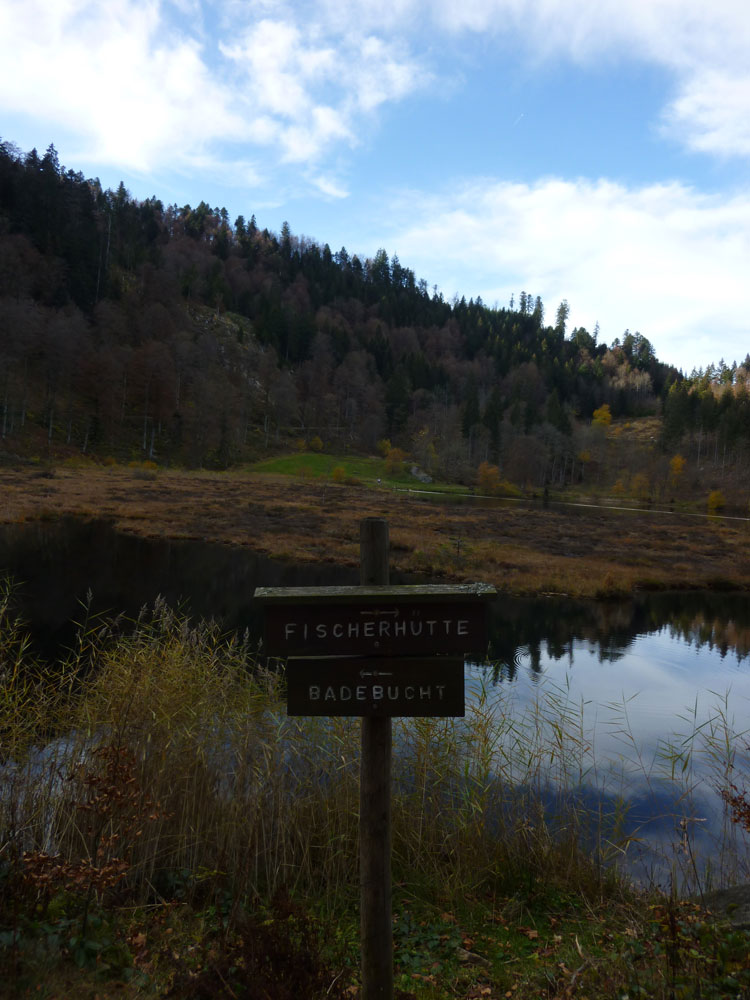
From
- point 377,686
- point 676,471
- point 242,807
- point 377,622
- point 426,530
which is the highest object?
point 676,471

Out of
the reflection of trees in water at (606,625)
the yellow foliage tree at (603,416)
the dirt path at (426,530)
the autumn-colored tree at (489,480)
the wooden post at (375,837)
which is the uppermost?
the yellow foliage tree at (603,416)

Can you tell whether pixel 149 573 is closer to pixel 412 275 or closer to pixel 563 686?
pixel 563 686

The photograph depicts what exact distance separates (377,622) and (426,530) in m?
33.5

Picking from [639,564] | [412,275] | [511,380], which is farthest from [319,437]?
[412,275]

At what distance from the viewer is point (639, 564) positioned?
1231 inches

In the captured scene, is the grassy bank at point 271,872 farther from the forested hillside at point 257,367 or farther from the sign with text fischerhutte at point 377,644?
the forested hillside at point 257,367

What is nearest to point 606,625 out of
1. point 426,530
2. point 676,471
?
point 426,530

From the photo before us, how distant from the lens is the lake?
878 cm

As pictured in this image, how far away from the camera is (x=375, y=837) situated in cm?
339

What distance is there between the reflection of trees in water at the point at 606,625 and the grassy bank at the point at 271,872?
8.05m

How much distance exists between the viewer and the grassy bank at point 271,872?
359 centimetres

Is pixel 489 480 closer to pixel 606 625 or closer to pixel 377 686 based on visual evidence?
pixel 606 625

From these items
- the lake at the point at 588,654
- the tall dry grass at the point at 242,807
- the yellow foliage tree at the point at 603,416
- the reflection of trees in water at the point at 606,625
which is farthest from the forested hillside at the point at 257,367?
the tall dry grass at the point at 242,807

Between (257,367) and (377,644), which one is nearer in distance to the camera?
(377,644)
